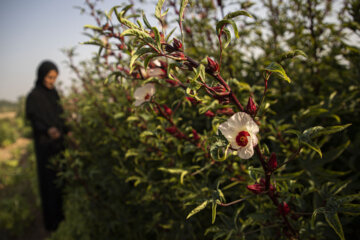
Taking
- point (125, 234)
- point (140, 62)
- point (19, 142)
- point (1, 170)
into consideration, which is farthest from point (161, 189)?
point (19, 142)

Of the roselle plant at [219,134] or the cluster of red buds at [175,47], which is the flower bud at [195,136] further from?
the cluster of red buds at [175,47]

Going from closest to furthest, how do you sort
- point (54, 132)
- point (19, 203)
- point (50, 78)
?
point (54, 132), point (50, 78), point (19, 203)

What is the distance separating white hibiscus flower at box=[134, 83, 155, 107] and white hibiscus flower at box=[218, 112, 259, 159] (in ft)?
1.36

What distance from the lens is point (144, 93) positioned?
0.94 metres

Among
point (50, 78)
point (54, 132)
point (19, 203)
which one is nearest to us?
point (54, 132)

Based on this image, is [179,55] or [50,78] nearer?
[179,55]

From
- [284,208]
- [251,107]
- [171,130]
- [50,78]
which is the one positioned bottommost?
[284,208]

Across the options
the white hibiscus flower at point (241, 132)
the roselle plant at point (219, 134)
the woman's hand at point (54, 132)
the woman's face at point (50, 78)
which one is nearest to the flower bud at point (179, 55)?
the roselle plant at point (219, 134)

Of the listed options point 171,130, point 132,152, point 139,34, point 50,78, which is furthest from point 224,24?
point 50,78

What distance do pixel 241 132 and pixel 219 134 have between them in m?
0.07

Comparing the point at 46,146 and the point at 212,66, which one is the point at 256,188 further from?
the point at 46,146

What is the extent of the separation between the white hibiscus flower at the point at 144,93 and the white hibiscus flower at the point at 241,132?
0.41m

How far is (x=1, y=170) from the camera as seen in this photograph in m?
6.00

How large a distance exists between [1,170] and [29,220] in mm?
2680
